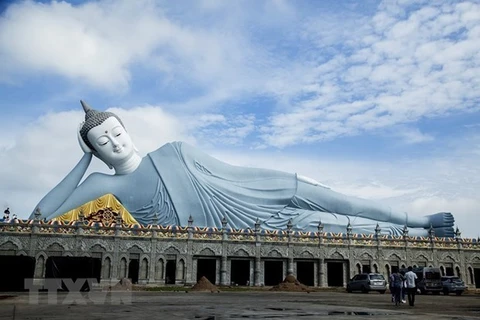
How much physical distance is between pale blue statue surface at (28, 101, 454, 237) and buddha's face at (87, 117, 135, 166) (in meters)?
0.08

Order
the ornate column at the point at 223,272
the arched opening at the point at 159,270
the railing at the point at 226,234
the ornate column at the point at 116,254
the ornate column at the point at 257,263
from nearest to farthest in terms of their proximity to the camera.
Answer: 1. the railing at the point at 226,234
2. the ornate column at the point at 116,254
3. the arched opening at the point at 159,270
4. the ornate column at the point at 223,272
5. the ornate column at the point at 257,263

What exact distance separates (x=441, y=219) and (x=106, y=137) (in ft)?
106

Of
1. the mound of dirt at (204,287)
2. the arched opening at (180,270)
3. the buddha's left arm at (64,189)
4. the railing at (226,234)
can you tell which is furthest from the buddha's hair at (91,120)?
the mound of dirt at (204,287)

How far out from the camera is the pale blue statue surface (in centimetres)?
4362

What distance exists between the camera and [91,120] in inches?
1746

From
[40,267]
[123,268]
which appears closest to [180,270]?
[123,268]

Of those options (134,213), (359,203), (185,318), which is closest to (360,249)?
(359,203)

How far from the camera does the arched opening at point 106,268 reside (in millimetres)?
36278

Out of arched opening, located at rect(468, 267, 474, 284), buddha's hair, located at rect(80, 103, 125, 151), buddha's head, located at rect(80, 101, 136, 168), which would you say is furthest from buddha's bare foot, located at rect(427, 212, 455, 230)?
buddha's hair, located at rect(80, 103, 125, 151)

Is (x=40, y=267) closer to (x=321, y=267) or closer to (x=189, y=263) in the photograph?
(x=189, y=263)

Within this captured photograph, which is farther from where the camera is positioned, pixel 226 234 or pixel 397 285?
pixel 226 234

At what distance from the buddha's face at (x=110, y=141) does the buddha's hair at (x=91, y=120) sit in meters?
0.28

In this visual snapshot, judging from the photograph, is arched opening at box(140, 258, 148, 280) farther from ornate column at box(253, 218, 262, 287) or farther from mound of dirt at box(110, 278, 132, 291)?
ornate column at box(253, 218, 262, 287)

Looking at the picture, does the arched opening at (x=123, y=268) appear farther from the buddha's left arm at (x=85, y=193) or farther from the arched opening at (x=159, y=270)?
the buddha's left arm at (x=85, y=193)
